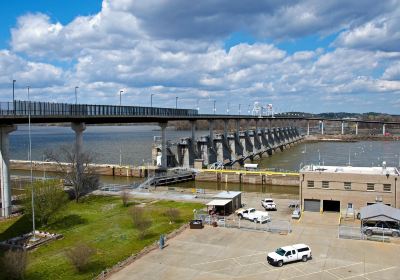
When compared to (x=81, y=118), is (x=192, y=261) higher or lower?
lower

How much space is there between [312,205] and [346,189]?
344 cm

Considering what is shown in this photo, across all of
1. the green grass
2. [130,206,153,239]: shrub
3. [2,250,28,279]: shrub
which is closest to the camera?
[2,250,28,279]: shrub

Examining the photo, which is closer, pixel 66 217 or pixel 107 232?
pixel 107 232

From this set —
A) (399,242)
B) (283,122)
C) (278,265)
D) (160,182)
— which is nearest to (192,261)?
(278,265)

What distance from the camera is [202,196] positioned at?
47.4 meters

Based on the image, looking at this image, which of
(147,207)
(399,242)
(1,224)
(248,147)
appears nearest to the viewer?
(399,242)

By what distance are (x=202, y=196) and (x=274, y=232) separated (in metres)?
16.6

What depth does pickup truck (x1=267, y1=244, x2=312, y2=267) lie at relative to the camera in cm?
2456

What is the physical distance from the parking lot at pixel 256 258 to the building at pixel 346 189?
5.86m

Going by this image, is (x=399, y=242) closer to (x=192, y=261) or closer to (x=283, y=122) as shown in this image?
(x=192, y=261)

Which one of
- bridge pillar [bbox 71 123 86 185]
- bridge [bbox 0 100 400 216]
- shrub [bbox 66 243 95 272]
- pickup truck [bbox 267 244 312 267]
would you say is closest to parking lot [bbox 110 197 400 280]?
pickup truck [bbox 267 244 312 267]

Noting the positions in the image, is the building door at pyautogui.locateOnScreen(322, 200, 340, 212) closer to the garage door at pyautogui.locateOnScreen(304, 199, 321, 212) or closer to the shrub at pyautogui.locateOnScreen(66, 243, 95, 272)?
the garage door at pyautogui.locateOnScreen(304, 199, 321, 212)

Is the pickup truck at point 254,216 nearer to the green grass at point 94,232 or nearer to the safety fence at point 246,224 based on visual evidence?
the safety fence at point 246,224

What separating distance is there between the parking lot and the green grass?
238cm
